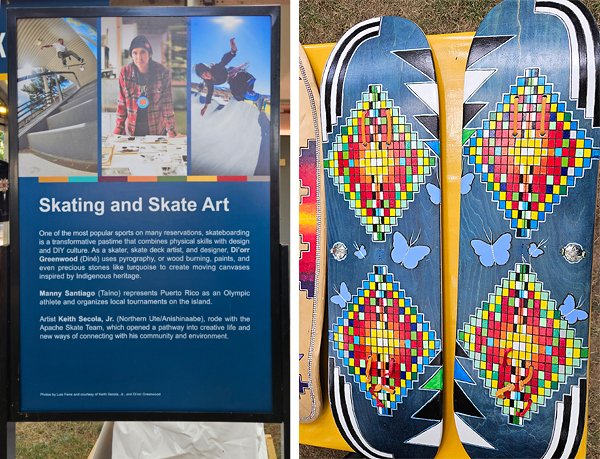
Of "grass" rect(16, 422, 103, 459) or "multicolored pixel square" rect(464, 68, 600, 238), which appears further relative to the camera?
"grass" rect(16, 422, 103, 459)

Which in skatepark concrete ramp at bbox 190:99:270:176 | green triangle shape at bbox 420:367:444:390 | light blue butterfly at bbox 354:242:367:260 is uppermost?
skatepark concrete ramp at bbox 190:99:270:176

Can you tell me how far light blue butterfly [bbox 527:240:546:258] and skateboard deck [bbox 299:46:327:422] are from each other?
612 mm

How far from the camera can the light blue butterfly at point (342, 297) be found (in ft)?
4.65

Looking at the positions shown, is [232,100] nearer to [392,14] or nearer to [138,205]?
[138,205]

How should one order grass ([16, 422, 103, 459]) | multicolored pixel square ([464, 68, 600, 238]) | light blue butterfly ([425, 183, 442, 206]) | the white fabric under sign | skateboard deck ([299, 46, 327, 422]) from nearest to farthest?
multicolored pixel square ([464, 68, 600, 238]), light blue butterfly ([425, 183, 442, 206]), skateboard deck ([299, 46, 327, 422]), the white fabric under sign, grass ([16, 422, 103, 459])

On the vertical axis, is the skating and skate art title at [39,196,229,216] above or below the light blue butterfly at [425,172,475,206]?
below

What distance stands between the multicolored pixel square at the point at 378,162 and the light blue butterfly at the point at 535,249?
14.0 inches

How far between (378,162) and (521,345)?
2.23ft

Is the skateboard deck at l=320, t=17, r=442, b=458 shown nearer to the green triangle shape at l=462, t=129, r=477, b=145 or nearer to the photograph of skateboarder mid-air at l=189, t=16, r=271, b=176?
the green triangle shape at l=462, t=129, r=477, b=145

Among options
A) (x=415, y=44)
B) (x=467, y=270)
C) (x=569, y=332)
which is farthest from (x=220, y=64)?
(x=569, y=332)

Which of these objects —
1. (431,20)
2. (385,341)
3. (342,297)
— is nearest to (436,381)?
(385,341)

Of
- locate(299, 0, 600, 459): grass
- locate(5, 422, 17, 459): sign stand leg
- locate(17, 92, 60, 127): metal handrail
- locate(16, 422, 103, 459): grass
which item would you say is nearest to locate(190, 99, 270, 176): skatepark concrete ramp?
locate(17, 92, 60, 127): metal handrail

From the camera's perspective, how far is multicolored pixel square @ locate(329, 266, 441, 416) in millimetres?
1367

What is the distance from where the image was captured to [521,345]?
128 centimetres
